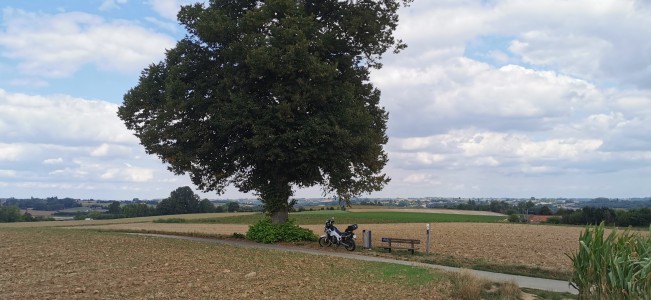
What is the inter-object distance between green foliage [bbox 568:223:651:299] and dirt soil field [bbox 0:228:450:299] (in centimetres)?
354

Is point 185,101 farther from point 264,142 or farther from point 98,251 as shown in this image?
point 98,251

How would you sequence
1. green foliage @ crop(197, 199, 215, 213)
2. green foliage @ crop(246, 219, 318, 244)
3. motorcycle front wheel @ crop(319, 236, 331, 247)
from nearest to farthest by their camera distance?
motorcycle front wheel @ crop(319, 236, 331, 247) → green foliage @ crop(246, 219, 318, 244) → green foliage @ crop(197, 199, 215, 213)

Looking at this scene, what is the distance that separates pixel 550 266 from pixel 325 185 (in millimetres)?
12034

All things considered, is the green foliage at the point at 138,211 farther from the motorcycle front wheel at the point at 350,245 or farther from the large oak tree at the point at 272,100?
the motorcycle front wheel at the point at 350,245

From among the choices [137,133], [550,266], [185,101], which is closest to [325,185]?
[185,101]

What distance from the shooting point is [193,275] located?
47.1ft

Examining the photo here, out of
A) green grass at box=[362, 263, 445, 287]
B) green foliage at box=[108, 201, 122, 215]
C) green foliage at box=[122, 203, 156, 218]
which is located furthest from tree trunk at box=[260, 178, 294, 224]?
green foliage at box=[108, 201, 122, 215]

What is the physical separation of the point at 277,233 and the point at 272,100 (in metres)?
6.56

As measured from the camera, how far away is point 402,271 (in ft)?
54.0

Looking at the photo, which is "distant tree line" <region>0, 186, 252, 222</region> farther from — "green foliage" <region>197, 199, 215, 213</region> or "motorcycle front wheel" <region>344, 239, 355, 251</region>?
"motorcycle front wheel" <region>344, 239, 355, 251</region>

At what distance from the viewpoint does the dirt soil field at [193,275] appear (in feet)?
39.2

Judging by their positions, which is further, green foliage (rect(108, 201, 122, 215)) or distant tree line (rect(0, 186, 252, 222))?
distant tree line (rect(0, 186, 252, 222))

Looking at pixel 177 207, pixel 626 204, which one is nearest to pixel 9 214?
pixel 177 207

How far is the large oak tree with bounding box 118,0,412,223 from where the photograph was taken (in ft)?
78.4
